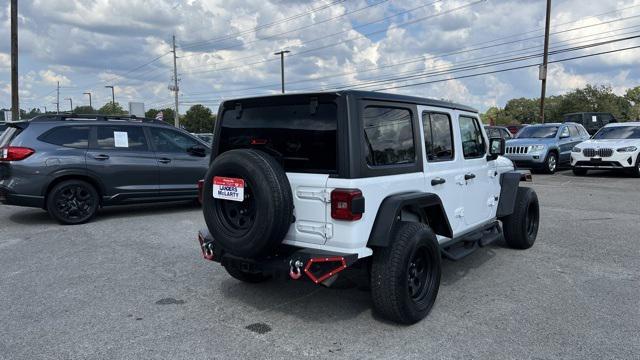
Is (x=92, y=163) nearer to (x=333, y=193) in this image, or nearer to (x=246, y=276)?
(x=246, y=276)

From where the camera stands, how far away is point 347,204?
352 cm

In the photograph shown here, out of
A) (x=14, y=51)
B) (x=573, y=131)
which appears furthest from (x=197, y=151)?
(x=14, y=51)

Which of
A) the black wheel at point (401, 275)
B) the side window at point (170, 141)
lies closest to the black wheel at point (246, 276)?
the black wheel at point (401, 275)

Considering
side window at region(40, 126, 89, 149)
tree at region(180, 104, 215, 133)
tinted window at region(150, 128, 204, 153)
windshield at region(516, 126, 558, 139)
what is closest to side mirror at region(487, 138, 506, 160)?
tinted window at region(150, 128, 204, 153)

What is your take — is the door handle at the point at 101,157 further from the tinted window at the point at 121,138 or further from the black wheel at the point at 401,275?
the black wheel at the point at 401,275

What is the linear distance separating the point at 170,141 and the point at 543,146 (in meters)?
12.1

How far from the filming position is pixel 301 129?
391cm

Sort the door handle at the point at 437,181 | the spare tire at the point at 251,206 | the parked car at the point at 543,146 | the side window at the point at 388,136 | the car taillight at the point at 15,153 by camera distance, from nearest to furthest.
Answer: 1. the spare tire at the point at 251,206
2. the side window at the point at 388,136
3. the door handle at the point at 437,181
4. the car taillight at the point at 15,153
5. the parked car at the point at 543,146

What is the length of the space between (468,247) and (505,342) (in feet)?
4.98

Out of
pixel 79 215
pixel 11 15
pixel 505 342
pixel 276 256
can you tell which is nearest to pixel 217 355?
pixel 276 256

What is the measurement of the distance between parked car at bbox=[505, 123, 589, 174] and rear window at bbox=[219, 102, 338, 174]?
13836 mm

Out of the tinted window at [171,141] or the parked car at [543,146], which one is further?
the parked car at [543,146]

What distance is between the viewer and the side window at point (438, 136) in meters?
4.50

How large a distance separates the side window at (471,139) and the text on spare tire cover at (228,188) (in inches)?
96.9
